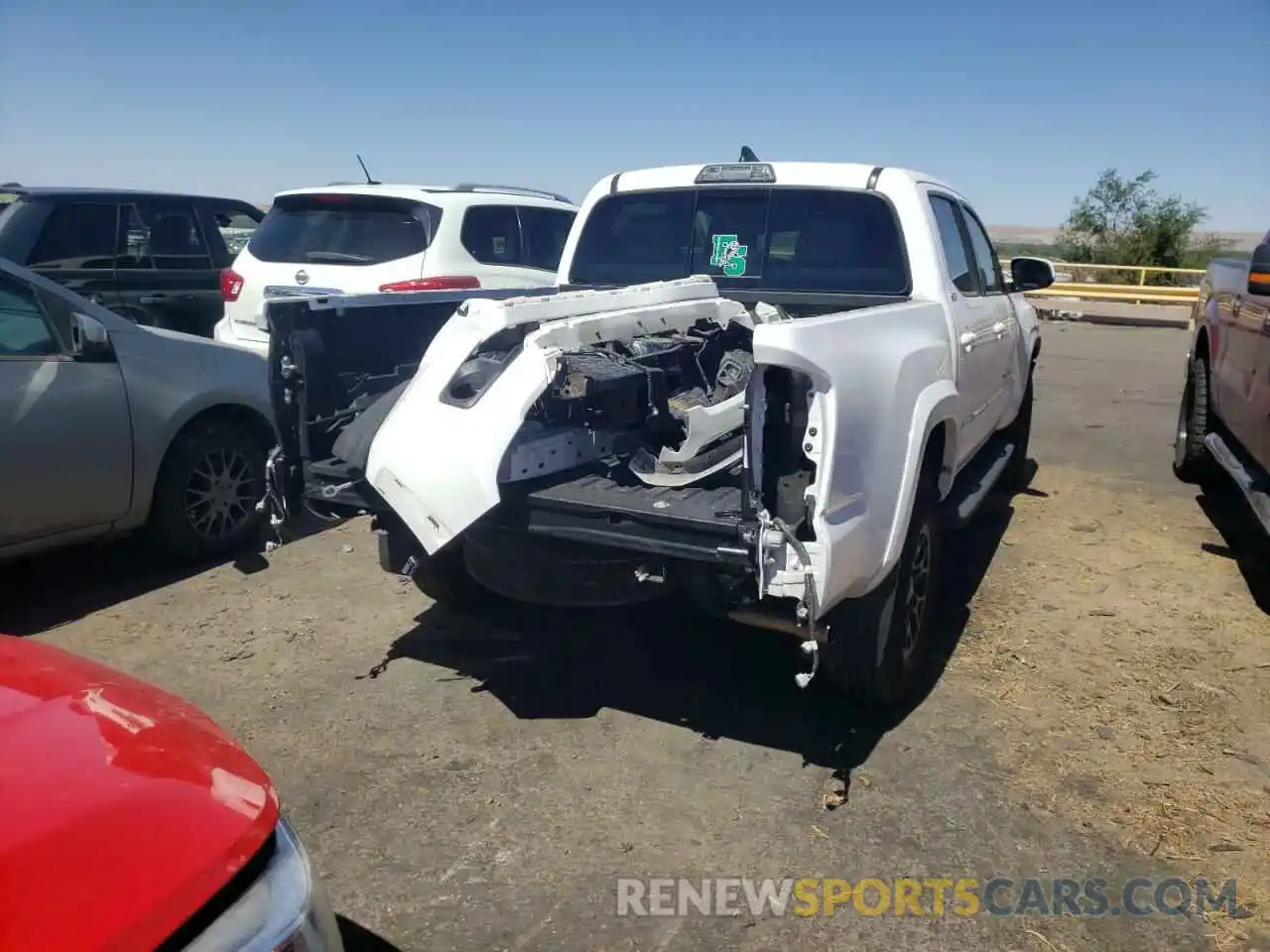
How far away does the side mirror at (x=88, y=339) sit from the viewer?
4.73 metres

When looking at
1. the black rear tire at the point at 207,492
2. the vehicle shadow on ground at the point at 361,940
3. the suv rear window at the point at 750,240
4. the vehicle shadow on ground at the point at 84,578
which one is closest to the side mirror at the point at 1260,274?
the suv rear window at the point at 750,240

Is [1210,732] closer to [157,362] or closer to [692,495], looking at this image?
[692,495]

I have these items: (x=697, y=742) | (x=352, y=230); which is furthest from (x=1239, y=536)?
(x=352, y=230)

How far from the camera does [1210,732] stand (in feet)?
12.3

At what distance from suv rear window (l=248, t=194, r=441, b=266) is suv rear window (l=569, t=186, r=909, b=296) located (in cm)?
231

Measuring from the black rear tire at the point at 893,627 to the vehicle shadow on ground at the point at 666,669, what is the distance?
16 cm

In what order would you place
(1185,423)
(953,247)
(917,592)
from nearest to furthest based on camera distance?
(917,592) < (953,247) < (1185,423)

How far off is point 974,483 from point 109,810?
13.8 ft

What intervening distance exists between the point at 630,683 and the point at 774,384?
1602 millimetres

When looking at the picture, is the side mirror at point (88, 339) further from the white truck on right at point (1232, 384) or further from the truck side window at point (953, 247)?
the white truck on right at point (1232, 384)

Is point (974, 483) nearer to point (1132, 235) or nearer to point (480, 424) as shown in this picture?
point (480, 424)

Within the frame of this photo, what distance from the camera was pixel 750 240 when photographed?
4.73 m

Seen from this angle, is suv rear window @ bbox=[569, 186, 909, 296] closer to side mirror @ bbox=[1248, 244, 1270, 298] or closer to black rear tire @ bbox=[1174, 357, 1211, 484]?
side mirror @ bbox=[1248, 244, 1270, 298]

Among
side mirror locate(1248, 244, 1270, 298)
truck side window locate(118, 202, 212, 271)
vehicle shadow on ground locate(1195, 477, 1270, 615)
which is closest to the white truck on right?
side mirror locate(1248, 244, 1270, 298)
